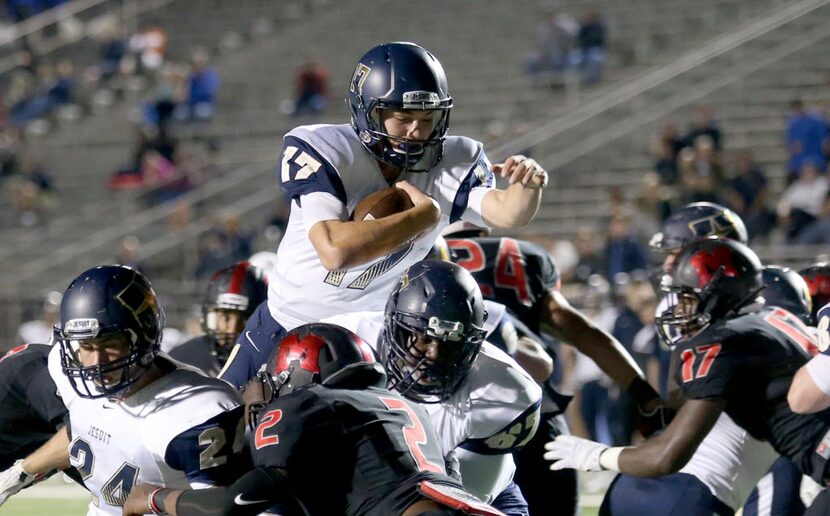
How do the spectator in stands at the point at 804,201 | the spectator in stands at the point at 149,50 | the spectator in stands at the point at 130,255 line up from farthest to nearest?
the spectator in stands at the point at 149,50 < the spectator in stands at the point at 130,255 < the spectator in stands at the point at 804,201

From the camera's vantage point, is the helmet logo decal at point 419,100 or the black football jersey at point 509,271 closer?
the helmet logo decal at point 419,100

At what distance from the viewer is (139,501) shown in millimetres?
3516

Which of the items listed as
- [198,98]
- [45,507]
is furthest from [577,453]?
[198,98]

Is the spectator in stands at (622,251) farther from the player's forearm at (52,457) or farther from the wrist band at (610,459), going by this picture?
the player's forearm at (52,457)

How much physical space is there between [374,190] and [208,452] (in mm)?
1102

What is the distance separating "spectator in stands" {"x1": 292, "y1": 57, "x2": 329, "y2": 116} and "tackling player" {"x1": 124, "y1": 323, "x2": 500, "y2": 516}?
1250 cm

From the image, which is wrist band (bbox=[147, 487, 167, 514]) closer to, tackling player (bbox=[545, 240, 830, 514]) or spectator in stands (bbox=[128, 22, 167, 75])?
tackling player (bbox=[545, 240, 830, 514])

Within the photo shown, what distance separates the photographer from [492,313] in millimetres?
4672

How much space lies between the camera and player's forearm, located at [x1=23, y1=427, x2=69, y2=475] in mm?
4195

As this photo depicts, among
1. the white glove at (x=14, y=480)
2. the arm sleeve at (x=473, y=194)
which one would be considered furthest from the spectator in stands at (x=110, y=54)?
the arm sleeve at (x=473, y=194)

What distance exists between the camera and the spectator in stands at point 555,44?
14.6 metres

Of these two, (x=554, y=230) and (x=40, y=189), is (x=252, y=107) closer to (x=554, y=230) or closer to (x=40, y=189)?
(x=40, y=189)

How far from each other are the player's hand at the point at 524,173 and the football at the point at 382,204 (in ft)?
1.09

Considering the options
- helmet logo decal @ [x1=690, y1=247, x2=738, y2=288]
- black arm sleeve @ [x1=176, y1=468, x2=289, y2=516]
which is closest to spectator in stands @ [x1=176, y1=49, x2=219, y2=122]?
helmet logo decal @ [x1=690, y1=247, x2=738, y2=288]
